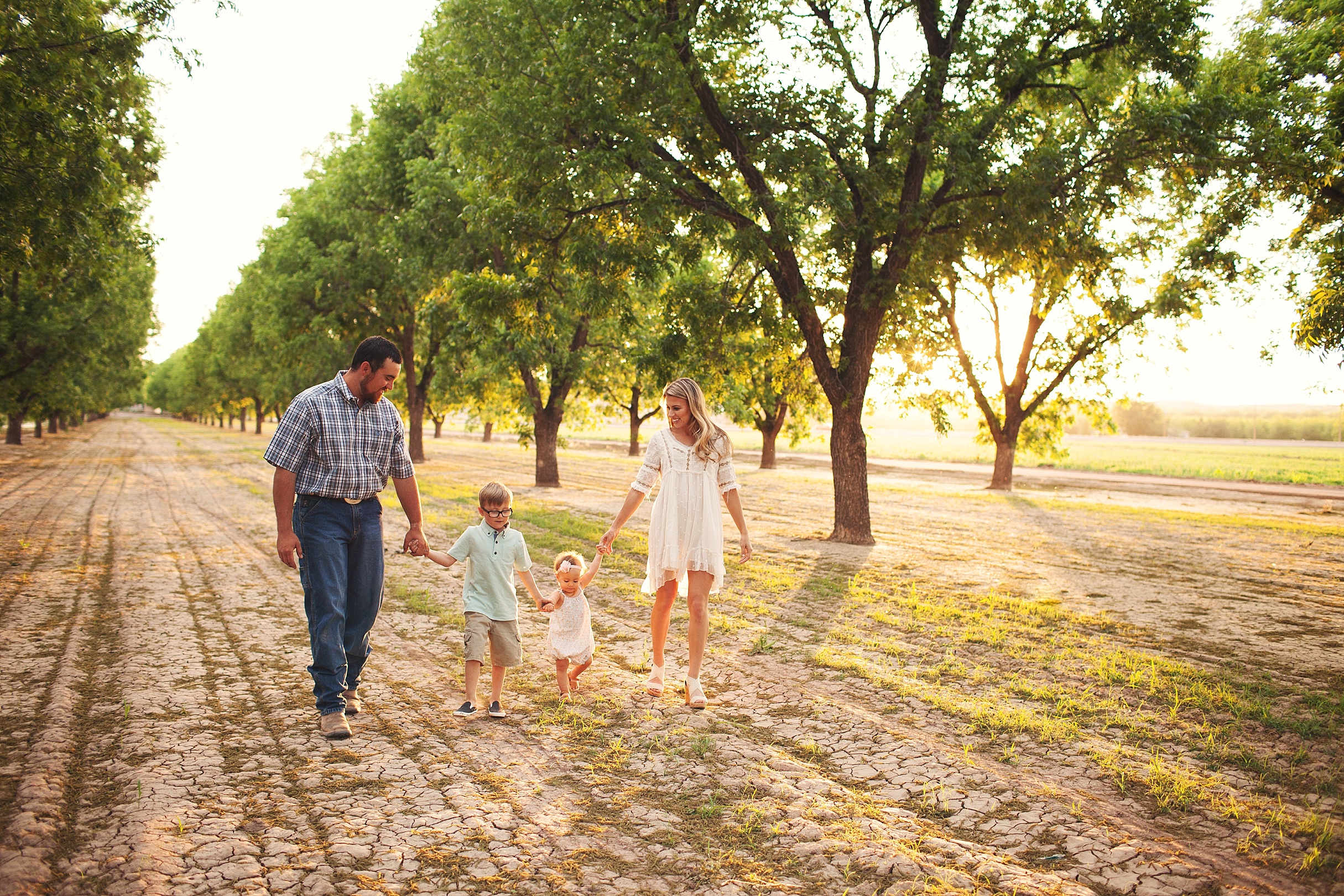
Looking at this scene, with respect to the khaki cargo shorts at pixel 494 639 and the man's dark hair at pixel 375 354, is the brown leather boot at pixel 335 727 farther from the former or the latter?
the man's dark hair at pixel 375 354

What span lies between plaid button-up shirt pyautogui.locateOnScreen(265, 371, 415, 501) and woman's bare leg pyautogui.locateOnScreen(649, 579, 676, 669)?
1899mm

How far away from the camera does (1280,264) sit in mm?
15383

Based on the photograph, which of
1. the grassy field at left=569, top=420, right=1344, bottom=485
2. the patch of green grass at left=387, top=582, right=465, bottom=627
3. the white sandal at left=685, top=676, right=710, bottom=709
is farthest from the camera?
the grassy field at left=569, top=420, right=1344, bottom=485

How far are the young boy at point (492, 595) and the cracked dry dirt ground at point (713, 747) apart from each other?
12.5 inches

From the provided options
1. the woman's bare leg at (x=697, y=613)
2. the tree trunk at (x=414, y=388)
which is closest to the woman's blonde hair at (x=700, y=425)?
the woman's bare leg at (x=697, y=613)

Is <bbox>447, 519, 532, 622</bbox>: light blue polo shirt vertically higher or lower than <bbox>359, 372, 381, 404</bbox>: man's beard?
lower

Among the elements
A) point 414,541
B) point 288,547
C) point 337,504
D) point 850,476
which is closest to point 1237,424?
point 850,476

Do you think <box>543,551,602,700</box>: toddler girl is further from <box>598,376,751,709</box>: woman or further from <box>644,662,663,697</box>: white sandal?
<box>644,662,663,697</box>: white sandal

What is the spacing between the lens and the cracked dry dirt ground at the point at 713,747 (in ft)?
10.6

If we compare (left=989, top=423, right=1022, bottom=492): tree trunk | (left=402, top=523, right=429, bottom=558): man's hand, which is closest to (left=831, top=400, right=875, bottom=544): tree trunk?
(left=402, top=523, right=429, bottom=558): man's hand

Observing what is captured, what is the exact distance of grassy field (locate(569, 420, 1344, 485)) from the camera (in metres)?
38.7

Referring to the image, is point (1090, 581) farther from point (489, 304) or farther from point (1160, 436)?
point (1160, 436)

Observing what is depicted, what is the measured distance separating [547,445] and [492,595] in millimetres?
18388

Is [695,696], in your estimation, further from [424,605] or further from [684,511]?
[424,605]
